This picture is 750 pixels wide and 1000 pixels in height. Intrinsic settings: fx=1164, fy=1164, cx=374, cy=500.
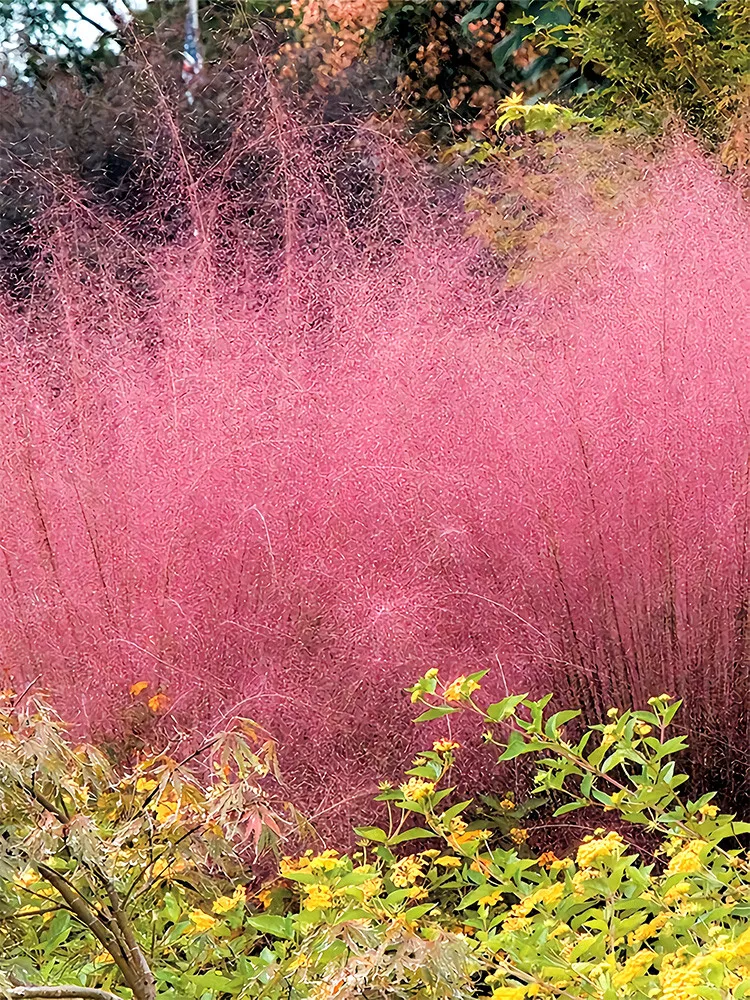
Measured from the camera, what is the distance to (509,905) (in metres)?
2.15

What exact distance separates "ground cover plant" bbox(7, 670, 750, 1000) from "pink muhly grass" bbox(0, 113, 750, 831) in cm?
34

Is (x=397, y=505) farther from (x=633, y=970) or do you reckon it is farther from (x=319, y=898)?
(x=633, y=970)

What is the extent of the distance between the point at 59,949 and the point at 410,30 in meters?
6.37

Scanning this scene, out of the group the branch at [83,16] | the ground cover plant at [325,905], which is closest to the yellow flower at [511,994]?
the ground cover plant at [325,905]

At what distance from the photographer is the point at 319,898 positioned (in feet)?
4.91

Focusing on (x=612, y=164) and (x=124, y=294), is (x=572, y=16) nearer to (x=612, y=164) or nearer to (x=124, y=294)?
(x=612, y=164)

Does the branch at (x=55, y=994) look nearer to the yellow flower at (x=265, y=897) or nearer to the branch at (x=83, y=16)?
the yellow flower at (x=265, y=897)

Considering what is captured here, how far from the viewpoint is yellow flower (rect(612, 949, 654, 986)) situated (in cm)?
136

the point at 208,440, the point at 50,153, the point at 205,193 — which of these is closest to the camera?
the point at 208,440

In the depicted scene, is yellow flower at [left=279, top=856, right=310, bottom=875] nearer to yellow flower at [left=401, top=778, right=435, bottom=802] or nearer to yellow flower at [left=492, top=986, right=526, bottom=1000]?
yellow flower at [left=401, top=778, right=435, bottom=802]

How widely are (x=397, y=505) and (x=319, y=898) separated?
104cm

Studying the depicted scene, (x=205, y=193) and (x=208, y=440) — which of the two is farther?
(x=205, y=193)

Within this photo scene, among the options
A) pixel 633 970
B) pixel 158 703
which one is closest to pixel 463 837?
pixel 633 970

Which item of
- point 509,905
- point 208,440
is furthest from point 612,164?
point 509,905
